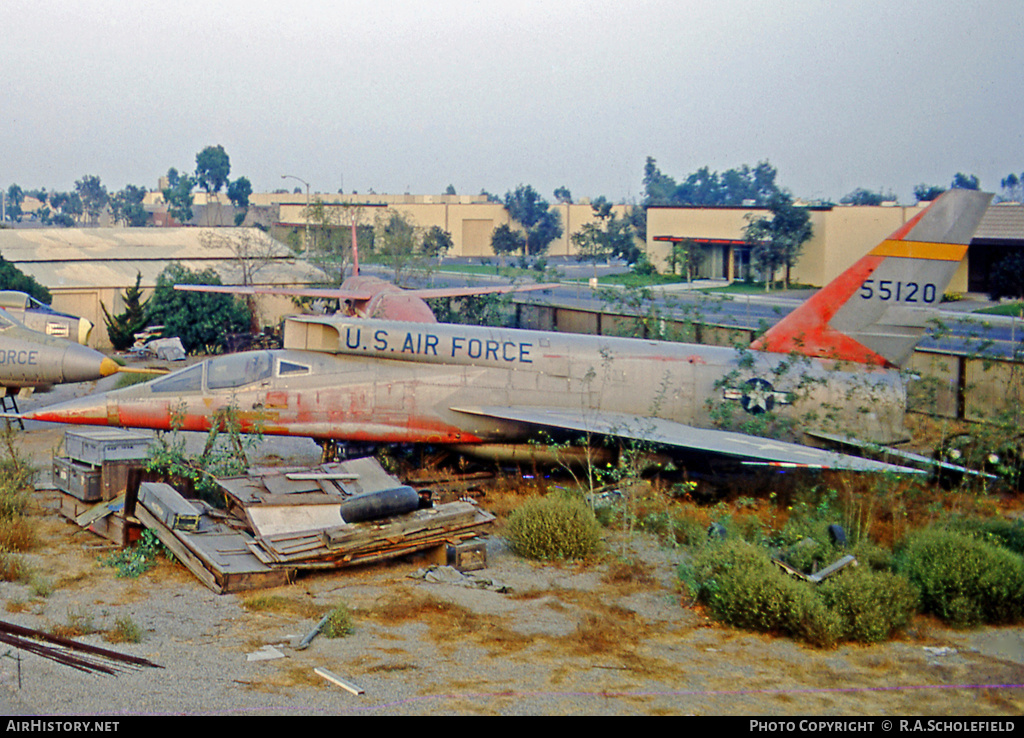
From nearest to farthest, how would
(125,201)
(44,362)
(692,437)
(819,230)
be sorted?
(692,437) → (44,362) → (819,230) → (125,201)

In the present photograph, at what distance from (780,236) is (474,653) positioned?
2063 inches

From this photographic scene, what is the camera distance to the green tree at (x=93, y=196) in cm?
17138

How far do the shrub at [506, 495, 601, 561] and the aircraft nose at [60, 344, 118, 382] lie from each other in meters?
10.7

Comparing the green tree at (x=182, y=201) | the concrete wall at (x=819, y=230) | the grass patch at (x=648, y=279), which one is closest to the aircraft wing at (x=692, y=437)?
the concrete wall at (x=819, y=230)

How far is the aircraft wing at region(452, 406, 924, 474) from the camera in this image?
13.5 metres

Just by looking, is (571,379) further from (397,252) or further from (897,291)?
(397,252)

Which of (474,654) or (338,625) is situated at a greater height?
(338,625)

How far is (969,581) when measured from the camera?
10109 millimetres

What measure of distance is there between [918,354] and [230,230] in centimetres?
3927

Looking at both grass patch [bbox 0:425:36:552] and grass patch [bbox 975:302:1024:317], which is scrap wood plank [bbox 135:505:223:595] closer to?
grass patch [bbox 0:425:36:552]

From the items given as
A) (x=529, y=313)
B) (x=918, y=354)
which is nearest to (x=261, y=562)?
(x=918, y=354)

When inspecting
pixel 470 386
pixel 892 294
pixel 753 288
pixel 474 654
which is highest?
pixel 892 294

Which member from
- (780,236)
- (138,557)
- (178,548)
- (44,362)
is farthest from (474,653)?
(780,236)

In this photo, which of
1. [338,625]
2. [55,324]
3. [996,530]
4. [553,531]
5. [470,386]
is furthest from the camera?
[55,324]
